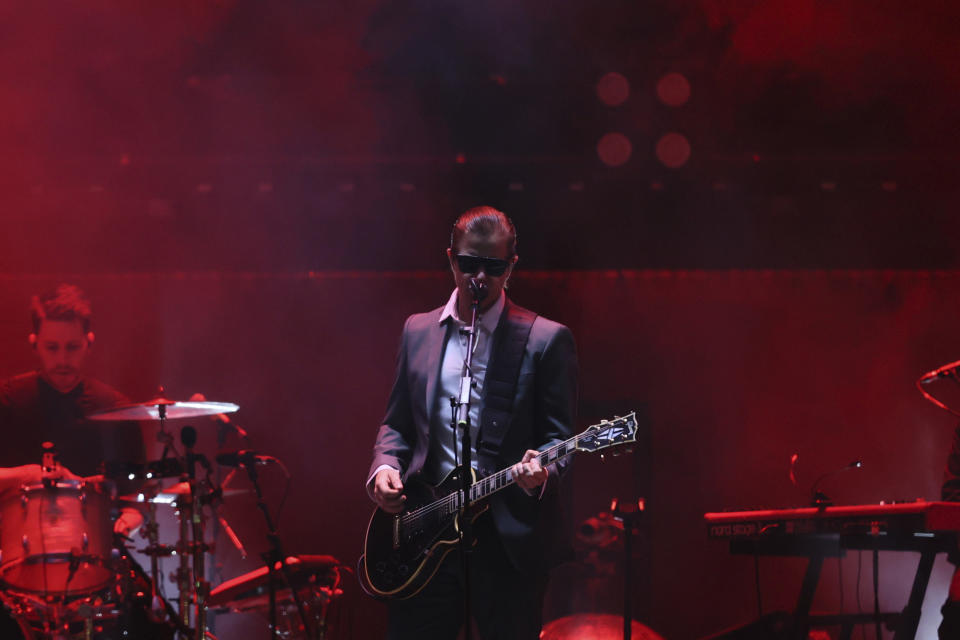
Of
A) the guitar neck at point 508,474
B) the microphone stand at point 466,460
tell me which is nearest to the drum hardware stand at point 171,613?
the microphone stand at point 466,460

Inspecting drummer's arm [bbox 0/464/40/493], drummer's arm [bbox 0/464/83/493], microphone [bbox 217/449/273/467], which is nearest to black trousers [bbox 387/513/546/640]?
microphone [bbox 217/449/273/467]

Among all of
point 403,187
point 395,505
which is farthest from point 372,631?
point 395,505

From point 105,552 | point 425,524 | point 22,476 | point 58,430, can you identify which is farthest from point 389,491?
point 58,430

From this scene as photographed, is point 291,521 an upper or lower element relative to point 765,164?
lower

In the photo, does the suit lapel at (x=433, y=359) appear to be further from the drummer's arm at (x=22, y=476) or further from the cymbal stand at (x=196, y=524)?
the drummer's arm at (x=22, y=476)

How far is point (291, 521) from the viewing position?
274 inches

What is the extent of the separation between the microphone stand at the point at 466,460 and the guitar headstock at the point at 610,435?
0.36 meters

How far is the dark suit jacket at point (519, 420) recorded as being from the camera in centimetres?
304

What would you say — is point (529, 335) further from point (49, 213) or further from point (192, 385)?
point (49, 213)

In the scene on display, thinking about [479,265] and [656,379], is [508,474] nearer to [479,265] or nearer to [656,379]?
[479,265]

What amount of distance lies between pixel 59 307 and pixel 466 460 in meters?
3.76

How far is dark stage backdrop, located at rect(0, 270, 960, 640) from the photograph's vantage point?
6836 mm

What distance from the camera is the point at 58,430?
5.75 metres

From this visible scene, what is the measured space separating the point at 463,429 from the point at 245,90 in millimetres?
4451
